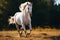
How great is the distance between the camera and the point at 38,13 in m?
21.9

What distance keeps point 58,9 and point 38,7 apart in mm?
1856

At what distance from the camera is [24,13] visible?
12.2 metres

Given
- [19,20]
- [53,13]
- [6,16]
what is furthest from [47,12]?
[19,20]

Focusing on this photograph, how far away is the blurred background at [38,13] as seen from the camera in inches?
828

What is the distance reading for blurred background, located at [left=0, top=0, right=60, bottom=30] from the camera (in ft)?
69.0

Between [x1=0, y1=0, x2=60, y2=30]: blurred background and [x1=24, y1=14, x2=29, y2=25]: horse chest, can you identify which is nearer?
[x1=24, y1=14, x2=29, y2=25]: horse chest

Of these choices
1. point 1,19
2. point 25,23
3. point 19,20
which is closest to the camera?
point 25,23

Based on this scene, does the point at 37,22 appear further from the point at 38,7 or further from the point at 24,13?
the point at 24,13

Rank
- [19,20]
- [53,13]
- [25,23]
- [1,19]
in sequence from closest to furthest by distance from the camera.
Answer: [25,23]
[19,20]
[1,19]
[53,13]

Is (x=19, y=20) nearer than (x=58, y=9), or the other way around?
(x=19, y=20)

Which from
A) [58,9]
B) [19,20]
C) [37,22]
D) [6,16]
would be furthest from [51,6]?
[19,20]

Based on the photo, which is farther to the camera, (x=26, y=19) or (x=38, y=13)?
(x=38, y=13)

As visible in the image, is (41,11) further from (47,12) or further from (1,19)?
(1,19)

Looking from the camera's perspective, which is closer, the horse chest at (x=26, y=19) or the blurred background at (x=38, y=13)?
the horse chest at (x=26, y=19)
